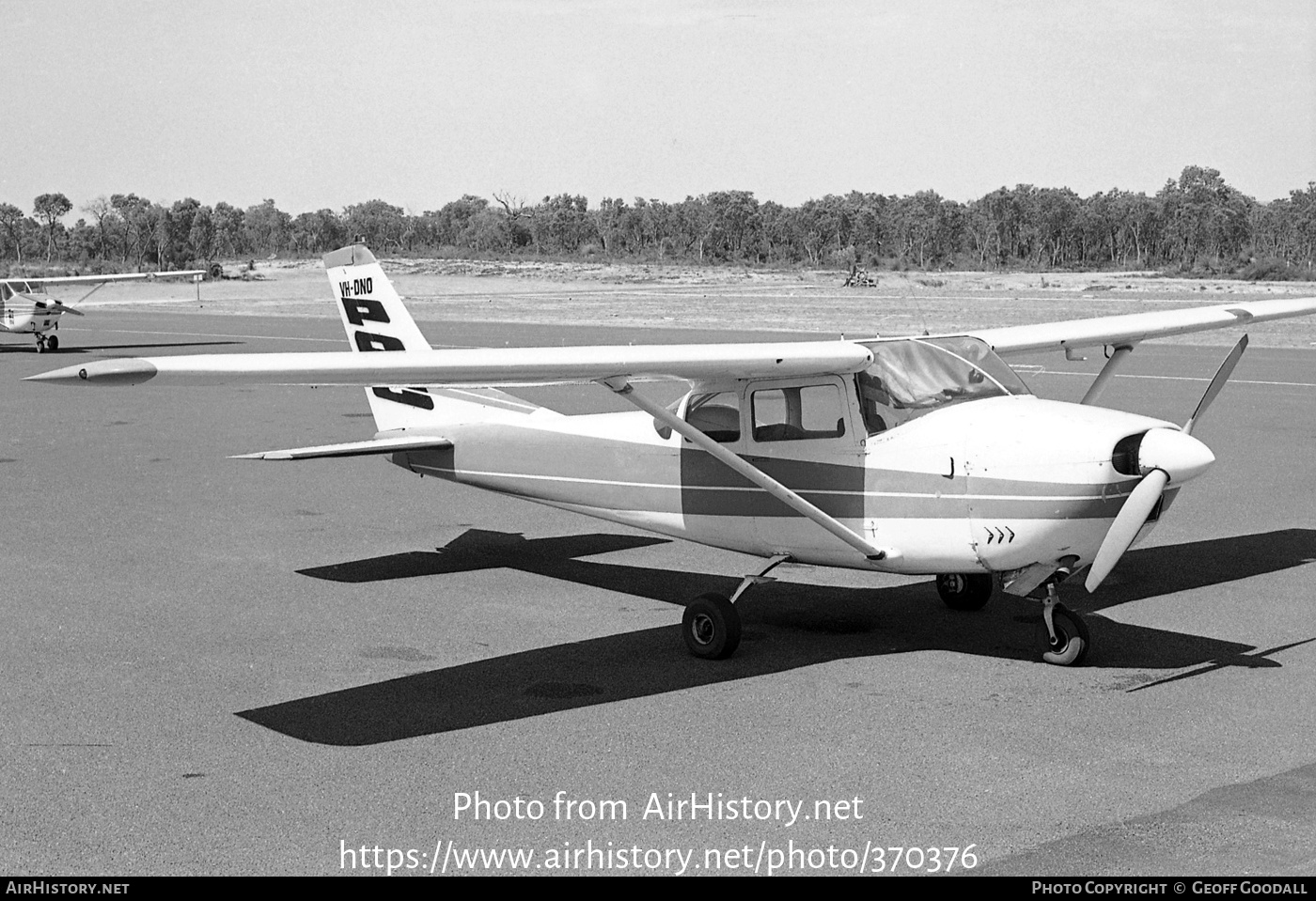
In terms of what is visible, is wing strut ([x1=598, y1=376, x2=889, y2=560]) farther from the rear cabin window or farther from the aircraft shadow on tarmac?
the aircraft shadow on tarmac

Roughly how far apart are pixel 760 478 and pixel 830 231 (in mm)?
140535

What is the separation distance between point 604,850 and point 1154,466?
373cm

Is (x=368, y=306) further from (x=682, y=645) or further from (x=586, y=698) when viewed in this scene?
(x=586, y=698)

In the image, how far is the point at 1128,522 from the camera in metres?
7.48

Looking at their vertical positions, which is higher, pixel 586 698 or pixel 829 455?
pixel 829 455

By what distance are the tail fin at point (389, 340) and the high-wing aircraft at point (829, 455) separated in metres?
0.40

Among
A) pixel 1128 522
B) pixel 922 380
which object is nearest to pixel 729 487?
pixel 922 380

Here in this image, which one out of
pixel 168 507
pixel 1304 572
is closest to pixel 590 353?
pixel 1304 572

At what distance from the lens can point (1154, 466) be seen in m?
7.47

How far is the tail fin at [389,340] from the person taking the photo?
10.8 meters

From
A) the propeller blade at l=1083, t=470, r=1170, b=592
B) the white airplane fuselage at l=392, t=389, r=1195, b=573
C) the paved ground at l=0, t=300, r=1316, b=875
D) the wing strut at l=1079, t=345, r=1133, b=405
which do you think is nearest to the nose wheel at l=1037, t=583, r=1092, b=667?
the paved ground at l=0, t=300, r=1316, b=875

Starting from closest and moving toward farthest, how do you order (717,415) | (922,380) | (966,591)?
(922,380) < (717,415) < (966,591)

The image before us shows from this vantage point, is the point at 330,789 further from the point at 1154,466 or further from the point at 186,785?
the point at 1154,466

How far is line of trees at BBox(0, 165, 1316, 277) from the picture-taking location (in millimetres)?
135750
